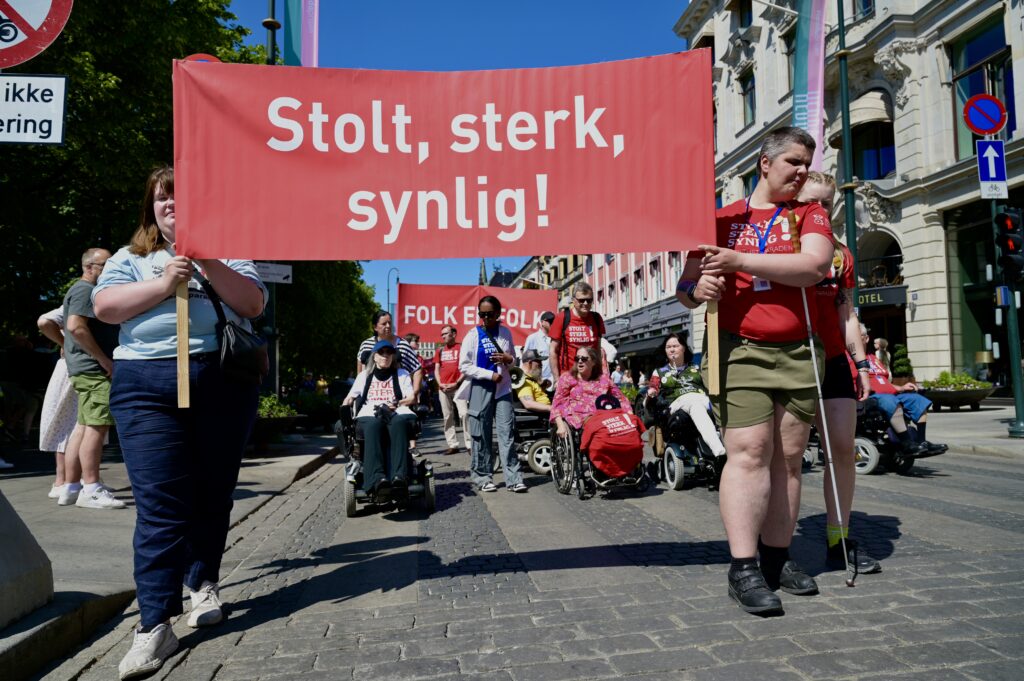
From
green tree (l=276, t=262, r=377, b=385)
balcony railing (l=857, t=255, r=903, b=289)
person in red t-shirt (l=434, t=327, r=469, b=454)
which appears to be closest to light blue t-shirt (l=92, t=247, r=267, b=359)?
person in red t-shirt (l=434, t=327, r=469, b=454)

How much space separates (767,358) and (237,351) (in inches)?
88.8

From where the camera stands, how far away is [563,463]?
679 centimetres

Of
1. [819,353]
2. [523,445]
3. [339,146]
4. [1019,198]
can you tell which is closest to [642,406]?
[523,445]

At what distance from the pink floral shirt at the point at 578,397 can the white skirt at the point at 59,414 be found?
4214mm

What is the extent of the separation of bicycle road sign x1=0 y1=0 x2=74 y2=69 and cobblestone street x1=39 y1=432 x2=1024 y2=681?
2.78 meters

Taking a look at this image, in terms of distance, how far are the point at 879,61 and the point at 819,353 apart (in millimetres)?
22057

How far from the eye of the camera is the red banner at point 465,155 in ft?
11.2

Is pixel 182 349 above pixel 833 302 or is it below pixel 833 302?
below

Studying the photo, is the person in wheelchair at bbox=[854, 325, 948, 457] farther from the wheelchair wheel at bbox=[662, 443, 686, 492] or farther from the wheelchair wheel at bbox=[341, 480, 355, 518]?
the wheelchair wheel at bbox=[341, 480, 355, 518]

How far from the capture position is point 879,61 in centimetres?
2133

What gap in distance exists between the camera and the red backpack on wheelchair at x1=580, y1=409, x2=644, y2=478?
247 inches

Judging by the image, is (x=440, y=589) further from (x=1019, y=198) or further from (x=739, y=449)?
(x=1019, y=198)

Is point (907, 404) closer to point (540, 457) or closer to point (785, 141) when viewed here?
point (540, 457)

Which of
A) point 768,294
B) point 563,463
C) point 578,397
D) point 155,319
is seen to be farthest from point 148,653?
point 578,397
